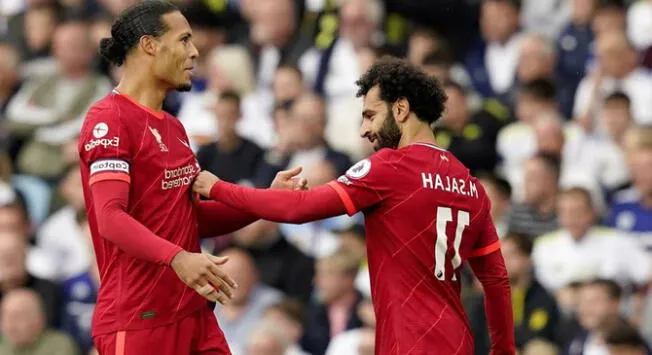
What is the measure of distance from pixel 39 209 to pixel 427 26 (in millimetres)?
3346

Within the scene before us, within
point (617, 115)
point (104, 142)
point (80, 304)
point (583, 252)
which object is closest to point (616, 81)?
point (617, 115)

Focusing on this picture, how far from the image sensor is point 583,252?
11.4 meters

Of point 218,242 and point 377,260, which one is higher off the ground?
point 377,260

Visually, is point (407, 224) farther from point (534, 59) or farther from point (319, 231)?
point (534, 59)

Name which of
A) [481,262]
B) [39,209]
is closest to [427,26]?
[39,209]

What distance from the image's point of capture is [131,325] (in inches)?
300

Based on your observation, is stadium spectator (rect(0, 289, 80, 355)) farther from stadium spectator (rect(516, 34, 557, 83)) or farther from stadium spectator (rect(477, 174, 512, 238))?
stadium spectator (rect(516, 34, 557, 83))

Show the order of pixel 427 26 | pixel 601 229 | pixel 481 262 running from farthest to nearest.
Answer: pixel 427 26 < pixel 601 229 < pixel 481 262

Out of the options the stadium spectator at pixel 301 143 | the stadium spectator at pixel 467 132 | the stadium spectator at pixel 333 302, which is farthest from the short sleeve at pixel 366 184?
the stadium spectator at pixel 301 143

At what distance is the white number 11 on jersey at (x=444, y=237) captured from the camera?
7.75m

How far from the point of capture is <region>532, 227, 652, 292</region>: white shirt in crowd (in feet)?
36.7

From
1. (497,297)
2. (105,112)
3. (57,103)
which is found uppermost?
(105,112)

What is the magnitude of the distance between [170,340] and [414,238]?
3.81ft

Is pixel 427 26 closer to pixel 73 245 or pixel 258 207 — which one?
pixel 73 245
